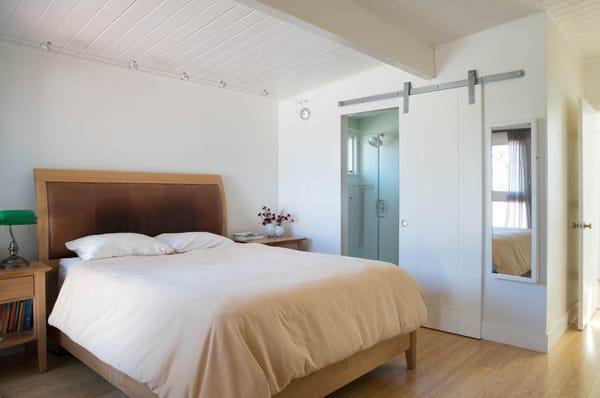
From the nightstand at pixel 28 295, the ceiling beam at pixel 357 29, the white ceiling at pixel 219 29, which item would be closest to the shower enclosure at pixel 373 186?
the white ceiling at pixel 219 29

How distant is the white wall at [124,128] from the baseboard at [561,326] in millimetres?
3246

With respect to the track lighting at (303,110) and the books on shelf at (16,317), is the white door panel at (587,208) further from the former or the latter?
the books on shelf at (16,317)

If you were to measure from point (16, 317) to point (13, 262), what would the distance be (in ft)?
1.28

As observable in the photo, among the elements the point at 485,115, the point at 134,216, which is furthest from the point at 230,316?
the point at 485,115

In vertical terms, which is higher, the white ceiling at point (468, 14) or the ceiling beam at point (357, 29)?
the white ceiling at point (468, 14)

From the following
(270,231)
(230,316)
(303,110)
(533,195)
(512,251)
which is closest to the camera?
(230,316)

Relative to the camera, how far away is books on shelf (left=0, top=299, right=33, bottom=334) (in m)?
2.84

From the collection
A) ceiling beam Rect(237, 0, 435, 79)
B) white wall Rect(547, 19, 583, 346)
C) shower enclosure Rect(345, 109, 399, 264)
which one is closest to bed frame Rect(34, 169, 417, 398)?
white wall Rect(547, 19, 583, 346)

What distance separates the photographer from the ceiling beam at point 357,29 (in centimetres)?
250

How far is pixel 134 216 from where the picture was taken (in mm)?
3766

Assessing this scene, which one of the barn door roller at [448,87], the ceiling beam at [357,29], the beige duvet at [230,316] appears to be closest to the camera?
the beige duvet at [230,316]

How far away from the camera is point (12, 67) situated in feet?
10.6

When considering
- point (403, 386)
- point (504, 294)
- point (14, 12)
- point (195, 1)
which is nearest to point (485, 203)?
point (504, 294)

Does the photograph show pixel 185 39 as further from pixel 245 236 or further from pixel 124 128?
pixel 245 236
